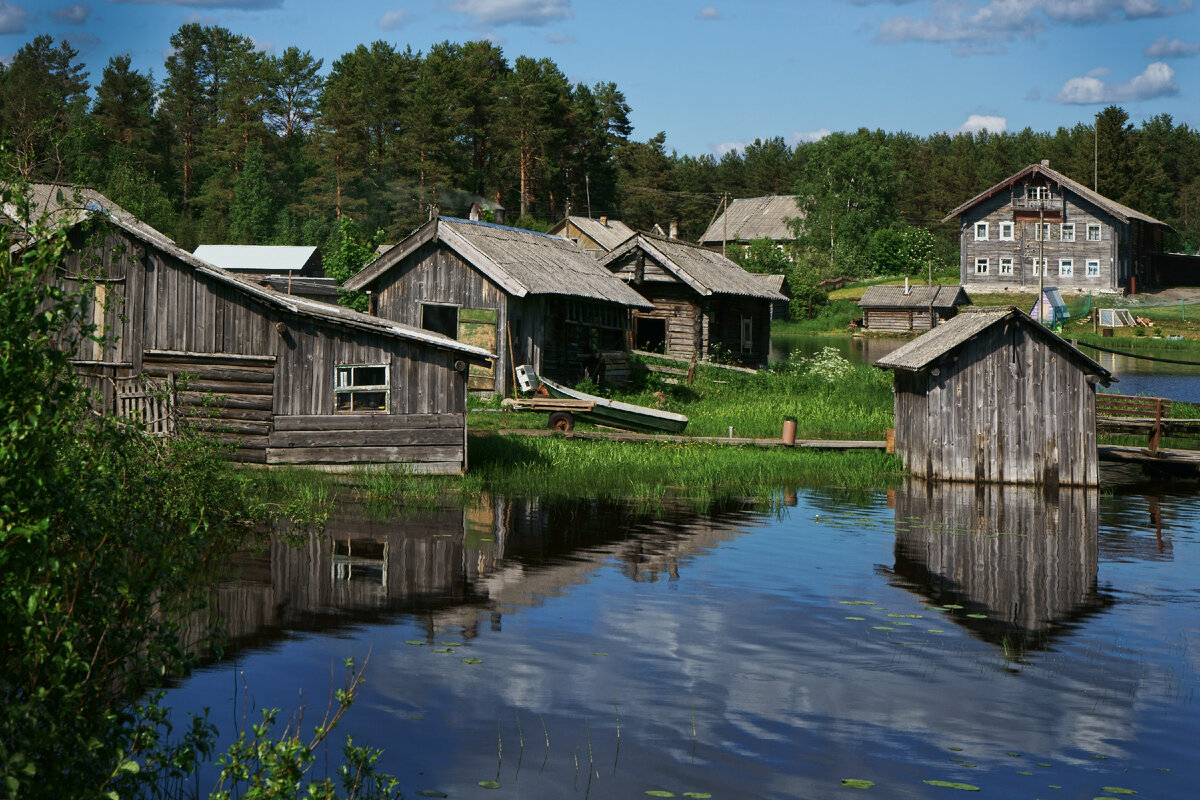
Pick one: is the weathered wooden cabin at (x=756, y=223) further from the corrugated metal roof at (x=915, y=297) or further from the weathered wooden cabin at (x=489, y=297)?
the weathered wooden cabin at (x=489, y=297)

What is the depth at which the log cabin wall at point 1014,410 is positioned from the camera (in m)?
22.8

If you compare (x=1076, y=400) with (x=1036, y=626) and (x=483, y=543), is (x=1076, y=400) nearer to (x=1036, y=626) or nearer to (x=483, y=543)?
(x=1036, y=626)

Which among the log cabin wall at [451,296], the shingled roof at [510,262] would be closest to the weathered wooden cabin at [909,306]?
the shingled roof at [510,262]

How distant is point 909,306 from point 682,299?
1450 inches

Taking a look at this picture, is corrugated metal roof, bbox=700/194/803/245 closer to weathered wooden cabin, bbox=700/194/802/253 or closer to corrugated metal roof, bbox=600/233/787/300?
weathered wooden cabin, bbox=700/194/802/253

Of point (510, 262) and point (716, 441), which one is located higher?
point (510, 262)

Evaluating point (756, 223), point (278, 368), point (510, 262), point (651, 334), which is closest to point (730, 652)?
point (278, 368)

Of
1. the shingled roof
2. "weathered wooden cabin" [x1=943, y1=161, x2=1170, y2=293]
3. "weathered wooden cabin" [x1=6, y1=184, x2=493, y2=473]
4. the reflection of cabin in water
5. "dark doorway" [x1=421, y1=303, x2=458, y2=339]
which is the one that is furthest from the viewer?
"weathered wooden cabin" [x1=943, y1=161, x2=1170, y2=293]

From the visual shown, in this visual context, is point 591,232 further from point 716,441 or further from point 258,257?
point 716,441

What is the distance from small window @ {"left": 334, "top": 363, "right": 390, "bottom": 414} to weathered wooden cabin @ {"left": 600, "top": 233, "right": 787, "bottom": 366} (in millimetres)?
18080

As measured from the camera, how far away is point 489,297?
104 feet

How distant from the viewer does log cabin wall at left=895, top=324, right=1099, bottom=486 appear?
22.8 m

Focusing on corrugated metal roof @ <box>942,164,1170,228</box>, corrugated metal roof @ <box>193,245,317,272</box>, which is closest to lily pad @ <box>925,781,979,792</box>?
corrugated metal roof @ <box>193,245,317,272</box>

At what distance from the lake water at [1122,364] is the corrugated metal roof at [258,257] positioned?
2663 centimetres
